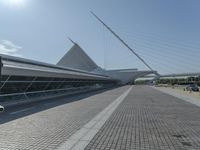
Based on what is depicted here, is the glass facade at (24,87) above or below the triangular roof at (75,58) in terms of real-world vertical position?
below

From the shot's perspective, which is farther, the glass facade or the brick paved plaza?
the glass facade

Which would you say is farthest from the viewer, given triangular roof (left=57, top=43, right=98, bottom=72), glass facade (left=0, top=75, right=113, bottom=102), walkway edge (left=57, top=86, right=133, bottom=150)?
triangular roof (left=57, top=43, right=98, bottom=72)

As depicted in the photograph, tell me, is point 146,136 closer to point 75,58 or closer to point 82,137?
point 82,137

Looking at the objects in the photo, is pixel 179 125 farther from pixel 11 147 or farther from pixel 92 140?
pixel 11 147

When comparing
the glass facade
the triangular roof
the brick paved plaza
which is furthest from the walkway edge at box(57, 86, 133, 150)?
the triangular roof

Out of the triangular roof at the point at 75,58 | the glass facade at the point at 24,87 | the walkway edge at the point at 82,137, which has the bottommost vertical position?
the walkway edge at the point at 82,137

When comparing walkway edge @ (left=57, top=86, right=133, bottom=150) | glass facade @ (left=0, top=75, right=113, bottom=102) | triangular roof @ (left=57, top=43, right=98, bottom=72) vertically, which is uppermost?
triangular roof @ (left=57, top=43, right=98, bottom=72)

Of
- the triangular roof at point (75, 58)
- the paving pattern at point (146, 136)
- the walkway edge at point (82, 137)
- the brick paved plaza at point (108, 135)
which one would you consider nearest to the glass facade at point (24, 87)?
the brick paved plaza at point (108, 135)

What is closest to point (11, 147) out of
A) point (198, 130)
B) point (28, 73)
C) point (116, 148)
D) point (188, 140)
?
point (116, 148)

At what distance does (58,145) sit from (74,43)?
10218 cm

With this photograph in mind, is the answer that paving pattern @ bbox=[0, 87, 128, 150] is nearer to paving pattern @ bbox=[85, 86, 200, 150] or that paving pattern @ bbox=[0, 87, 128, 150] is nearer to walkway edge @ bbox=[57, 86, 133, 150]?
walkway edge @ bbox=[57, 86, 133, 150]

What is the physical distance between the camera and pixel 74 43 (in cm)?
10669

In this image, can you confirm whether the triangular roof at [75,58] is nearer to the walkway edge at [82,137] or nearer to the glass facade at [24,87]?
the glass facade at [24,87]

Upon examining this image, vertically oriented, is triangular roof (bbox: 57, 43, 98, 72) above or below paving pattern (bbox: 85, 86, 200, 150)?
above
